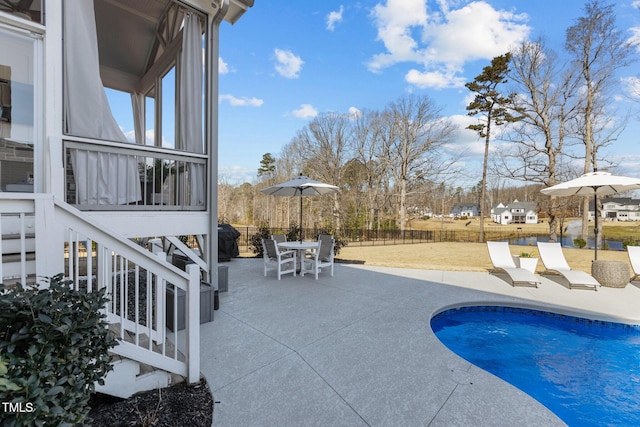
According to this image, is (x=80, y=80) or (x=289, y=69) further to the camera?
(x=289, y=69)

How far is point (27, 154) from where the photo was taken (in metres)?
3.80

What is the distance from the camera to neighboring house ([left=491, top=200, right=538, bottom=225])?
5188 cm

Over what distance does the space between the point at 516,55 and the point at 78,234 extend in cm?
2423

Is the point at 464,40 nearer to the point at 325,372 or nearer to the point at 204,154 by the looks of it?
the point at 204,154

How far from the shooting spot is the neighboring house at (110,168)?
234 centimetres

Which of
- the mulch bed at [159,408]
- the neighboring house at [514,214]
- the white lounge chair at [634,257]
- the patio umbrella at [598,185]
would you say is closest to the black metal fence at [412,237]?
the patio umbrella at [598,185]

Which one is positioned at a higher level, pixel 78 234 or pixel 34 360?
pixel 78 234

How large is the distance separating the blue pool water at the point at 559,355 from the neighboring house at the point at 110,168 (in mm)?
3594

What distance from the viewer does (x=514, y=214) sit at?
53.9 meters

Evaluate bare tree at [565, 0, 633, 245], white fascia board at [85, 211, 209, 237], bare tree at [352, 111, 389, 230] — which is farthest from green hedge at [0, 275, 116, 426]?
bare tree at [352, 111, 389, 230]

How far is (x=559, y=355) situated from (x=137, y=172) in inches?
242

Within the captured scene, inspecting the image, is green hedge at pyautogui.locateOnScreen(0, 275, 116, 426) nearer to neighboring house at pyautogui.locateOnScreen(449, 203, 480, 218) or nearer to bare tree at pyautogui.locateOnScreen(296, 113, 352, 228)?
bare tree at pyautogui.locateOnScreen(296, 113, 352, 228)

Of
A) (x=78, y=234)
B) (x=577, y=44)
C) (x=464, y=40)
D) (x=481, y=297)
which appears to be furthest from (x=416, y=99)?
(x=78, y=234)

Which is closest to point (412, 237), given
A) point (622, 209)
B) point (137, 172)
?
point (137, 172)
